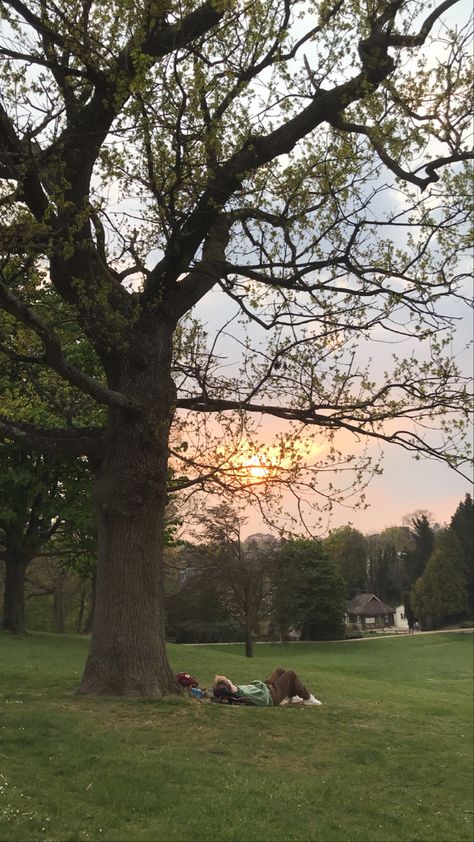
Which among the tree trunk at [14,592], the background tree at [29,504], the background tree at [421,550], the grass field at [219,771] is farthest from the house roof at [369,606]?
the grass field at [219,771]

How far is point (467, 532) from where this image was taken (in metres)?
72.4

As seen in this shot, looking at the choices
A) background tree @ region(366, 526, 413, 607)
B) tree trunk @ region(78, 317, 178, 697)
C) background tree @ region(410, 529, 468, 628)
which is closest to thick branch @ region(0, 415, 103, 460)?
tree trunk @ region(78, 317, 178, 697)

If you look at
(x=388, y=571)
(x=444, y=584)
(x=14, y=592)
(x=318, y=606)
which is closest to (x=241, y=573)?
(x=14, y=592)

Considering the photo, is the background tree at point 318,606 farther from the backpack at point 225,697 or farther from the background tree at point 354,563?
the backpack at point 225,697

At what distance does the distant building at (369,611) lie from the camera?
8862 centimetres

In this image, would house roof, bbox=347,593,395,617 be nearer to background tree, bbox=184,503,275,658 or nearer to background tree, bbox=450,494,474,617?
background tree, bbox=450,494,474,617

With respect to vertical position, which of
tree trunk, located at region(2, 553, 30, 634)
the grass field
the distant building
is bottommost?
the distant building

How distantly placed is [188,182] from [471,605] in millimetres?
68503

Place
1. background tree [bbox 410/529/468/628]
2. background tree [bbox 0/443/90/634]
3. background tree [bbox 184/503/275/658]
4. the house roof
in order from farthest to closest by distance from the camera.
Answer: the house roof, background tree [bbox 410/529/468/628], background tree [bbox 184/503/275/658], background tree [bbox 0/443/90/634]

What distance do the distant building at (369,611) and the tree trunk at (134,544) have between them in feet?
272

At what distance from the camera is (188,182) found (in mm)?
9453

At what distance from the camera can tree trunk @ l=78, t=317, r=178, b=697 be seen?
9.26m

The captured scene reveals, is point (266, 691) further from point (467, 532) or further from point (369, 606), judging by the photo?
point (369, 606)

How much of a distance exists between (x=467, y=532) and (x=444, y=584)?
8.87 metres
